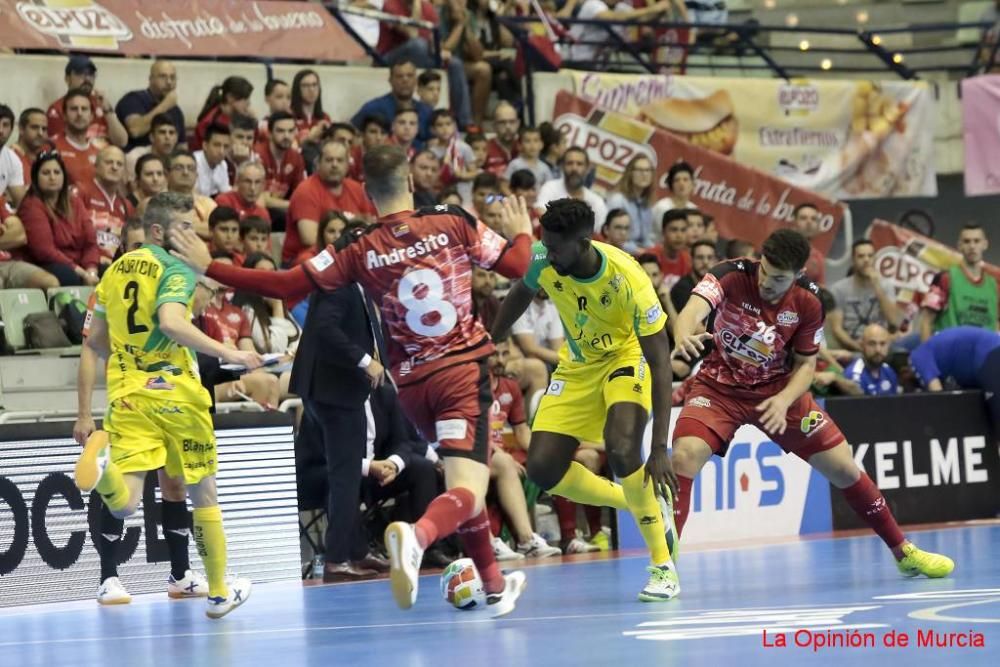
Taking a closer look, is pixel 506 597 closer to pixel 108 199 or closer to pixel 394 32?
pixel 108 199

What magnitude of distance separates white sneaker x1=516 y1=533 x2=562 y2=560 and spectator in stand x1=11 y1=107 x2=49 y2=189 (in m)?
4.74

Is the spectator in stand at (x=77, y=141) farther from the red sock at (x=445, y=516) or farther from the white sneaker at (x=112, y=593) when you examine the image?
the red sock at (x=445, y=516)

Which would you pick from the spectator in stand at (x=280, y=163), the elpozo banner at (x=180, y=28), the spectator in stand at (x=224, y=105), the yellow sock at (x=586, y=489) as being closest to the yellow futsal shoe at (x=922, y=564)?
the yellow sock at (x=586, y=489)

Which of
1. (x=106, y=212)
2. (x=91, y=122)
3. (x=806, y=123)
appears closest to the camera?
(x=106, y=212)

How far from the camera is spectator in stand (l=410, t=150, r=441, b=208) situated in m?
14.0

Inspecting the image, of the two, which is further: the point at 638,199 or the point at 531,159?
the point at 638,199

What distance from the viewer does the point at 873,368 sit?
14586 mm

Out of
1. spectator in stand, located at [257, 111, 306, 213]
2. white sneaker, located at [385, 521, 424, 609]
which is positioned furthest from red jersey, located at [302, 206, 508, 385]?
spectator in stand, located at [257, 111, 306, 213]

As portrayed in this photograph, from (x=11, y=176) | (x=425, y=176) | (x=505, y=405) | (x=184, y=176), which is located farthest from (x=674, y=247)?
(x=11, y=176)

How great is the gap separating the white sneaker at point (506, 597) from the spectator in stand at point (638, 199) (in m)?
Result: 7.87

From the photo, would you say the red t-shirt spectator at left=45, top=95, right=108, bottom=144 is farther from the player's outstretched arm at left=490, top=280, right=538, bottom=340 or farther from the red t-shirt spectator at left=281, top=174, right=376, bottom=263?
the player's outstretched arm at left=490, top=280, right=538, bottom=340

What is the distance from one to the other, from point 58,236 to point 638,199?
5762 mm

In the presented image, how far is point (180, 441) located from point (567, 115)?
9.04m

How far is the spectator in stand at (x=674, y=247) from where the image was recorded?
1483 centimetres
